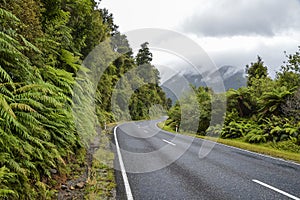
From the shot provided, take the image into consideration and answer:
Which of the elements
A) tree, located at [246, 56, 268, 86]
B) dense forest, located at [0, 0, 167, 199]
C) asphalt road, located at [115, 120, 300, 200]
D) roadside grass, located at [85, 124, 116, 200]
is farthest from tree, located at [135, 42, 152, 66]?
roadside grass, located at [85, 124, 116, 200]

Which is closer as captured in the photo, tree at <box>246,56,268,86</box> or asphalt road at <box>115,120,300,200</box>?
asphalt road at <box>115,120,300,200</box>

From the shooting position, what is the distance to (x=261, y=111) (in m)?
18.1

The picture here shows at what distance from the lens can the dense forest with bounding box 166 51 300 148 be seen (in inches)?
543

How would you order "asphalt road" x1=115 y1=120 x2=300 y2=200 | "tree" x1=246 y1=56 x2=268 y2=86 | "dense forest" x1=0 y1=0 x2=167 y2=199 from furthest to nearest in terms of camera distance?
"tree" x1=246 y1=56 x2=268 y2=86 < "asphalt road" x1=115 y1=120 x2=300 y2=200 < "dense forest" x1=0 y1=0 x2=167 y2=199

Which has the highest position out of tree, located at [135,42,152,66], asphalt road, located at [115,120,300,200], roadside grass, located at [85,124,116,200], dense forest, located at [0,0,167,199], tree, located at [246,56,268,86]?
tree, located at [135,42,152,66]

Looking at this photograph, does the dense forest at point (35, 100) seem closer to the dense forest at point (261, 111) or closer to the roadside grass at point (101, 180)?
the roadside grass at point (101, 180)

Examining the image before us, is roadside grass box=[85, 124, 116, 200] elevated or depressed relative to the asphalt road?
depressed

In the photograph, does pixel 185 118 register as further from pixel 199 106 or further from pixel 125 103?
pixel 125 103

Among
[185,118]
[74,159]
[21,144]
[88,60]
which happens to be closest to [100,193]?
[21,144]

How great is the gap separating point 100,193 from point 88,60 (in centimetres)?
1566

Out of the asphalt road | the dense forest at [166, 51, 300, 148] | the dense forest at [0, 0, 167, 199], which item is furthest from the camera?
the dense forest at [166, 51, 300, 148]

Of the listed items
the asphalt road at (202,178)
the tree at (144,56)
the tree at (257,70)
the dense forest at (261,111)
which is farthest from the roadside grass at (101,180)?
the tree at (144,56)

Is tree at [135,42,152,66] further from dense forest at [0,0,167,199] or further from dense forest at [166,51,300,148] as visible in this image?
dense forest at [0,0,167,199]

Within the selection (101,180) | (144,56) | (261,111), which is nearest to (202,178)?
(101,180)
